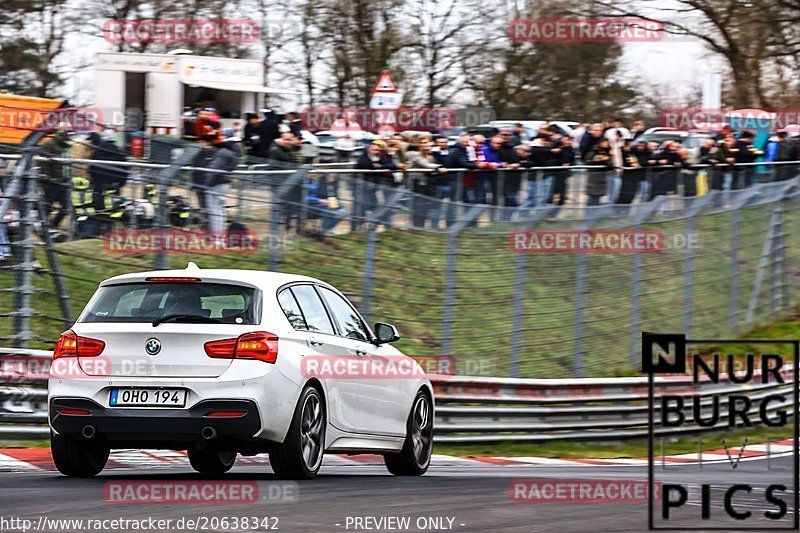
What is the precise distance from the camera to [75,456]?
9109mm

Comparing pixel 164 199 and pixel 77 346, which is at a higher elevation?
pixel 164 199

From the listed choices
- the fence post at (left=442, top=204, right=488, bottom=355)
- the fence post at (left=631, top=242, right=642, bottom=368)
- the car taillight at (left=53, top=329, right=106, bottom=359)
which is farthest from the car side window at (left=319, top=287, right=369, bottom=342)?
the fence post at (left=631, top=242, right=642, bottom=368)

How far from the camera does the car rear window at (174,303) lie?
29.0 ft

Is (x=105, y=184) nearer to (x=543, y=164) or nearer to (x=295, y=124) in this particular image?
(x=295, y=124)

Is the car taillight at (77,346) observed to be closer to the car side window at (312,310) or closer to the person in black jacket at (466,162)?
the car side window at (312,310)

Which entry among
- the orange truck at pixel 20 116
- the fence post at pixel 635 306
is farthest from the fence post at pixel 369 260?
the orange truck at pixel 20 116

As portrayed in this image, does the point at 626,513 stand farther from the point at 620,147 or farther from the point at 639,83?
the point at 639,83

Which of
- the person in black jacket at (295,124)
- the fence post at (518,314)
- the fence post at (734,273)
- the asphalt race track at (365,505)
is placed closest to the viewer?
the asphalt race track at (365,505)

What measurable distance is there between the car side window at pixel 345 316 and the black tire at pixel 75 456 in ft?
6.27

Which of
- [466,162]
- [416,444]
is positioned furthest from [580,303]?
[416,444]

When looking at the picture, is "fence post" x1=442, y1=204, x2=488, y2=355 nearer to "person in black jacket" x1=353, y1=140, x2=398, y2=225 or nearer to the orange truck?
"person in black jacket" x1=353, y1=140, x2=398, y2=225

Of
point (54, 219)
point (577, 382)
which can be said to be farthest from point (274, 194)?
point (577, 382)

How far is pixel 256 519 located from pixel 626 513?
2.17 m

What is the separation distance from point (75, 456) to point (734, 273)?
13.2 metres
